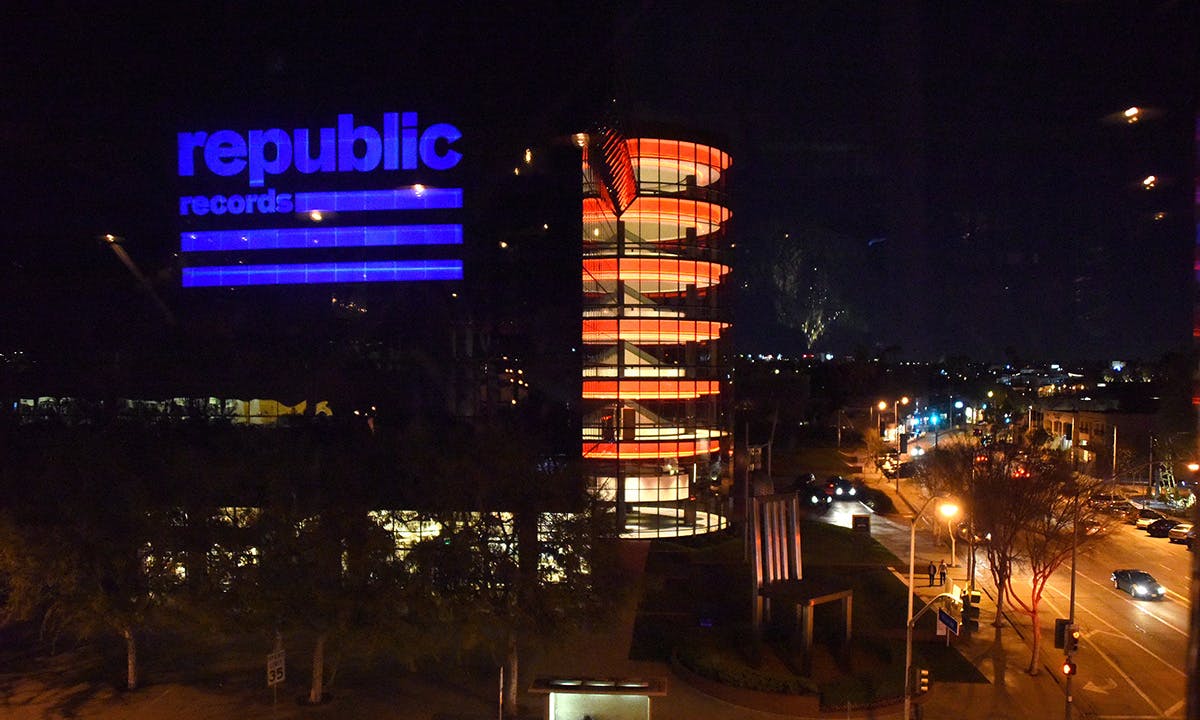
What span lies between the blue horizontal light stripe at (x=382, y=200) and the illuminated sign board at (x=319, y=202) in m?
0.05

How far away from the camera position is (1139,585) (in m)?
29.8

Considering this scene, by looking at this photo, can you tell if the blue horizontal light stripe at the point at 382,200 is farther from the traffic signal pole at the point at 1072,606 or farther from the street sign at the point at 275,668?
the traffic signal pole at the point at 1072,606

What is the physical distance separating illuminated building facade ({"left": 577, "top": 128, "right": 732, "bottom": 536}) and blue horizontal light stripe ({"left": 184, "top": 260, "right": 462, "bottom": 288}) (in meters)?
7.68

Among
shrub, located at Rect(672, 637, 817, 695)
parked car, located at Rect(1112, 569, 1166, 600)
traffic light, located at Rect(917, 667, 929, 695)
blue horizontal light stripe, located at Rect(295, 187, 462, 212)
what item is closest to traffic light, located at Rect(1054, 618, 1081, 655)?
traffic light, located at Rect(917, 667, 929, 695)

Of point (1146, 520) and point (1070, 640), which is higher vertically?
point (1070, 640)

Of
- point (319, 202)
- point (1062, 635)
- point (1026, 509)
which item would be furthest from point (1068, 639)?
point (319, 202)

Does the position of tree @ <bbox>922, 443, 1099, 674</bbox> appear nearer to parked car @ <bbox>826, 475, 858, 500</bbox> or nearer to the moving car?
the moving car

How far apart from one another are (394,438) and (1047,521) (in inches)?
819

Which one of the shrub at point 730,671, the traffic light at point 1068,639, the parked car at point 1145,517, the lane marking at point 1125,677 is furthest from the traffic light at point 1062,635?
the parked car at point 1145,517

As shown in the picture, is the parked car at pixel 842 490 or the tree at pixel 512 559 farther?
the parked car at pixel 842 490

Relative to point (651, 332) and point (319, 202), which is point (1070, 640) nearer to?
point (651, 332)

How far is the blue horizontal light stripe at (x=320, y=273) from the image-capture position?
3706 centimetres

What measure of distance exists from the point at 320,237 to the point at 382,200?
11.9 feet

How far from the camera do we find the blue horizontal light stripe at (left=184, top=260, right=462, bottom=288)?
37.1 metres
